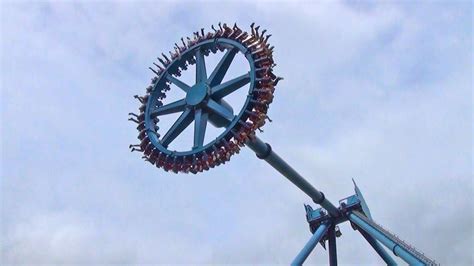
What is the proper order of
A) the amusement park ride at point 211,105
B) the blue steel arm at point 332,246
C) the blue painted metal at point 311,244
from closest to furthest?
the amusement park ride at point 211,105, the blue painted metal at point 311,244, the blue steel arm at point 332,246

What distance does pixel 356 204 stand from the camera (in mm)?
41656

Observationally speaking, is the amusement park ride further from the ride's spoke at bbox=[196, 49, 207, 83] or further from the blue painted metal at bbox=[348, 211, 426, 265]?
the blue painted metal at bbox=[348, 211, 426, 265]

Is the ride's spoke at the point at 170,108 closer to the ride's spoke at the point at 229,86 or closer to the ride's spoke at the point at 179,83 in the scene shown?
the ride's spoke at the point at 179,83

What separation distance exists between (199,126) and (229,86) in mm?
2521

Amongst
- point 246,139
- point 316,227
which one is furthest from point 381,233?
point 246,139

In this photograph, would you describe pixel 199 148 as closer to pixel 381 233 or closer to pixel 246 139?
pixel 246 139

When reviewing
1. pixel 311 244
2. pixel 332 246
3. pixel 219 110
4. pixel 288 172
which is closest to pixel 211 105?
pixel 219 110

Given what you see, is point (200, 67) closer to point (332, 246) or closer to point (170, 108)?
point (170, 108)

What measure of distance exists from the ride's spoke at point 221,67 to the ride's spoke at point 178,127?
202cm

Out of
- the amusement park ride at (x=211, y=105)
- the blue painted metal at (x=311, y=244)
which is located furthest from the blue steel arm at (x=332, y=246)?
the amusement park ride at (x=211, y=105)

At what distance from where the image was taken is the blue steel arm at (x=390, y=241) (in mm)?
35719

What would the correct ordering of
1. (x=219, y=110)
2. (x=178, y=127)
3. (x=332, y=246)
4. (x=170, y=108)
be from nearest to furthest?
(x=219, y=110) < (x=178, y=127) < (x=170, y=108) < (x=332, y=246)

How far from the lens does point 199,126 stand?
2689 centimetres

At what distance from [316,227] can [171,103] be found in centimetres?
1994
